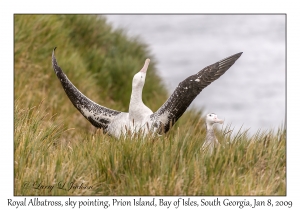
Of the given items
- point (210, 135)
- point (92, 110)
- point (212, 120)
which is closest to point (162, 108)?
point (212, 120)

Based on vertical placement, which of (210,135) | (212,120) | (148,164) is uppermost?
(212,120)

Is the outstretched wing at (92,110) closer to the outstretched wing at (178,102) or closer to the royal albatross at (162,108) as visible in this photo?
the royal albatross at (162,108)

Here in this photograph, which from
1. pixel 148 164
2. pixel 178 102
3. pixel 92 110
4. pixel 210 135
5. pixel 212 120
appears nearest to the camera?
pixel 148 164

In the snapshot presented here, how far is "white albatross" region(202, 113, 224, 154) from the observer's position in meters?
5.85

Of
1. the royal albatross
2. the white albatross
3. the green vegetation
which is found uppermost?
the royal albatross

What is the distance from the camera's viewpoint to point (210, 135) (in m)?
6.23

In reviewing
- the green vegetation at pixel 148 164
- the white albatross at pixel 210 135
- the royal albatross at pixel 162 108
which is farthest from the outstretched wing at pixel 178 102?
the green vegetation at pixel 148 164

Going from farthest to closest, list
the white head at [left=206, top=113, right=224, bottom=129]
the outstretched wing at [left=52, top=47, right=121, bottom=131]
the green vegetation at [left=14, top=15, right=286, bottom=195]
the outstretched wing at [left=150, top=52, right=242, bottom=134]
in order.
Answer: the outstretched wing at [left=52, top=47, right=121, bottom=131], the outstretched wing at [left=150, top=52, right=242, bottom=134], the white head at [left=206, top=113, right=224, bottom=129], the green vegetation at [left=14, top=15, right=286, bottom=195]

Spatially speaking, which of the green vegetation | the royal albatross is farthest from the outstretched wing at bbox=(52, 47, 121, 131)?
the green vegetation

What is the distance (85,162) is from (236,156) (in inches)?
54.4

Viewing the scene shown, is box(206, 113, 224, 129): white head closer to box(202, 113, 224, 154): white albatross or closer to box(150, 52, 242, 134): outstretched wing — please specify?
box(202, 113, 224, 154): white albatross

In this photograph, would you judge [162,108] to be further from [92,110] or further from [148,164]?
[148,164]

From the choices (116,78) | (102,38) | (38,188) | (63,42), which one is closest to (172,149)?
(38,188)

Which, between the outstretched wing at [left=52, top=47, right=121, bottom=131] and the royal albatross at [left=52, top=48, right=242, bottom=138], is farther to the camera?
the outstretched wing at [left=52, top=47, right=121, bottom=131]
